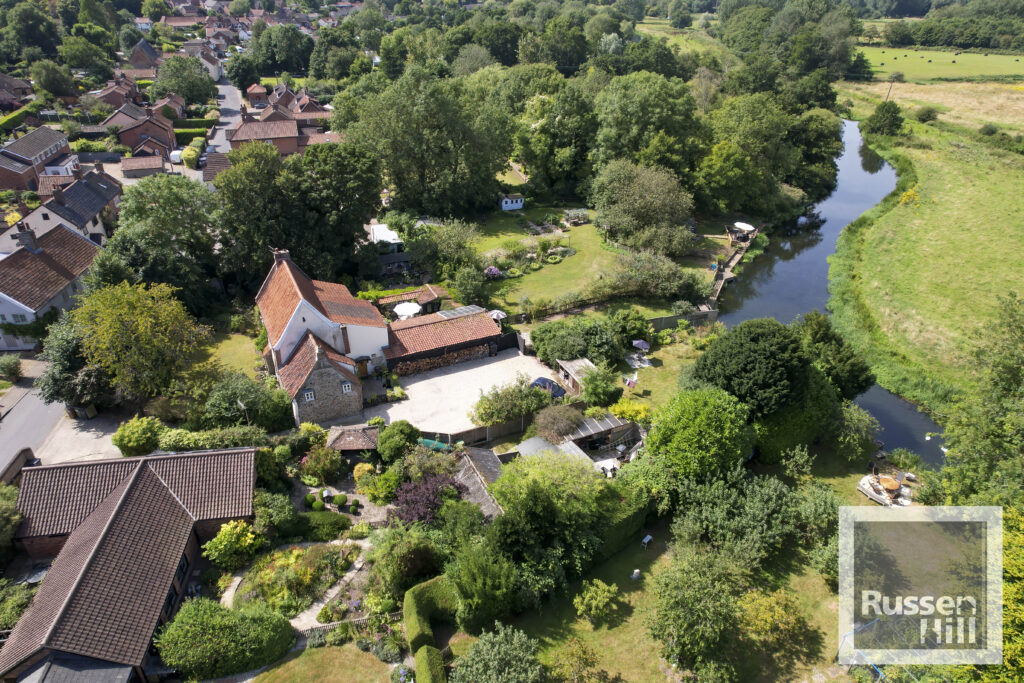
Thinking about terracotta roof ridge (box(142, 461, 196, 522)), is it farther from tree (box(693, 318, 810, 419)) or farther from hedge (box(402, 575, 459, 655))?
tree (box(693, 318, 810, 419))

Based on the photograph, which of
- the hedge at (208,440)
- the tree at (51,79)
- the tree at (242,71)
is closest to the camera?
the hedge at (208,440)

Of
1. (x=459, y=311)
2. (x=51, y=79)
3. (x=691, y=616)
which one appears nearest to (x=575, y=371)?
(x=459, y=311)

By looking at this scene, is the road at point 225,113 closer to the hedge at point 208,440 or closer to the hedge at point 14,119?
the hedge at point 14,119

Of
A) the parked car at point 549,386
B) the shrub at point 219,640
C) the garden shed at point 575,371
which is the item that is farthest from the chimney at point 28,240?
the garden shed at point 575,371

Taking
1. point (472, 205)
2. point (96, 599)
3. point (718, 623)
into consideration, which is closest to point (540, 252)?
point (472, 205)

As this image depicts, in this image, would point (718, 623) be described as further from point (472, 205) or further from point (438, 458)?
point (472, 205)
